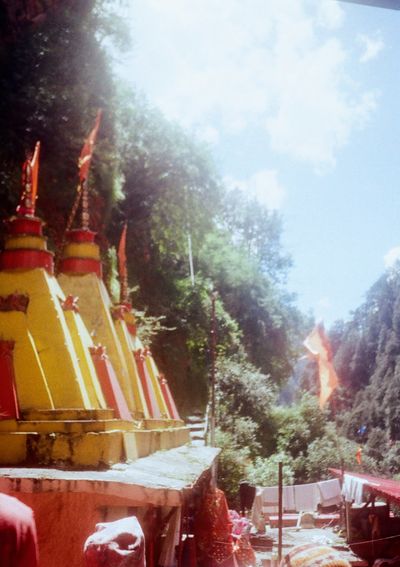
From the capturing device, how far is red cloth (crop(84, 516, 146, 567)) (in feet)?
10.6

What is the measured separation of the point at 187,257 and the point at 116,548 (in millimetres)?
29819

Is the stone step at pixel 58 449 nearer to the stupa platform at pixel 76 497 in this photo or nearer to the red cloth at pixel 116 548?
the stupa platform at pixel 76 497

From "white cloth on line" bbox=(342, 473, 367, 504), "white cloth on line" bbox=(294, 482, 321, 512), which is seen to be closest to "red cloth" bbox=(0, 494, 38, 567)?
"white cloth on line" bbox=(342, 473, 367, 504)

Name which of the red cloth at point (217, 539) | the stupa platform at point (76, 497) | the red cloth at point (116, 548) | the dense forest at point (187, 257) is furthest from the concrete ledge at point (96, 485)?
the dense forest at point (187, 257)

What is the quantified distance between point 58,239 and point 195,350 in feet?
43.0

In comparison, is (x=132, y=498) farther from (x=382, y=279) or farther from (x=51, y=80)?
(x=382, y=279)

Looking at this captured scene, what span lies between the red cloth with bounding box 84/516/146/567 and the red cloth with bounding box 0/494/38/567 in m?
0.45

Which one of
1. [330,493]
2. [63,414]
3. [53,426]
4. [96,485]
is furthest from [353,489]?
[96,485]

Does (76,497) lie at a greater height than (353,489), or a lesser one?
greater

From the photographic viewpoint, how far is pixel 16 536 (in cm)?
276

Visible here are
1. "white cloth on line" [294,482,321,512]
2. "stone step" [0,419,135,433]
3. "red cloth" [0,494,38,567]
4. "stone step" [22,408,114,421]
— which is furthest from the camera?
"white cloth on line" [294,482,321,512]

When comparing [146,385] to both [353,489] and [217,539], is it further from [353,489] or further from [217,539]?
[353,489]

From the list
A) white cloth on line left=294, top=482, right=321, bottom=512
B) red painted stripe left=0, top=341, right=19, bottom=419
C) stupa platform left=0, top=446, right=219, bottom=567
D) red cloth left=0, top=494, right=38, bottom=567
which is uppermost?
red painted stripe left=0, top=341, right=19, bottom=419

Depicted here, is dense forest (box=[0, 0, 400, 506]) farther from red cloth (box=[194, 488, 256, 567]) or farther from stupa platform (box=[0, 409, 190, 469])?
stupa platform (box=[0, 409, 190, 469])
